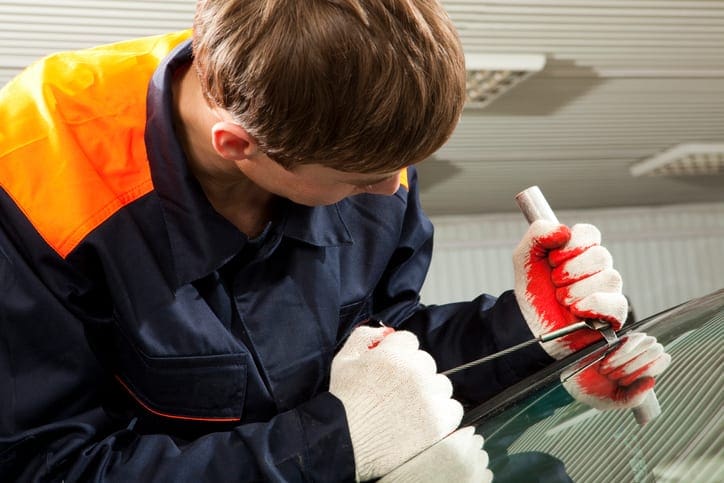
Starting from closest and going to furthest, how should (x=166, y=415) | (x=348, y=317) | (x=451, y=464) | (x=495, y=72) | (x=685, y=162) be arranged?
1. (x=451, y=464)
2. (x=166, y=415)
3. (x=348, y=317)
4. (x=495, y=72)
5. (x=685, y=162)

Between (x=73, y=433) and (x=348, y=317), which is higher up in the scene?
(x=348, y=317)

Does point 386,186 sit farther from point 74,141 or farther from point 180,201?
point 74,141

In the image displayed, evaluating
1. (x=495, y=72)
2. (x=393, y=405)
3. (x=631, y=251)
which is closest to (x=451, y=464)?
(x=393, y=405)

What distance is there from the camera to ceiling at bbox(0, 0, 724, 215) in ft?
13.6

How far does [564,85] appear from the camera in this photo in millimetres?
5371

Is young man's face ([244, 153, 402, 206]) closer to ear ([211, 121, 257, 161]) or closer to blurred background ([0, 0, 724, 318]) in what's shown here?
ear ([211, 121, 257, 161])

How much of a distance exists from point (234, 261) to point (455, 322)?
45 centimetres

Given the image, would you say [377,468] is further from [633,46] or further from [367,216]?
[633,46]

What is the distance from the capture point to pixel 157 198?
1.41 m

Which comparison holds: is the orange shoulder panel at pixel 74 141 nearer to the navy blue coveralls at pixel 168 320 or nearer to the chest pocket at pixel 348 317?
the navy blue coveralls at pixel 168 320

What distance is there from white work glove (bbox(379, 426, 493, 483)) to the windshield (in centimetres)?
2

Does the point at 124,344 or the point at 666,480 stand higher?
the point at 666,480

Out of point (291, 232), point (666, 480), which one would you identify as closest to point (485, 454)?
point (666, 480)

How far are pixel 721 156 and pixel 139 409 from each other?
6807 mm
